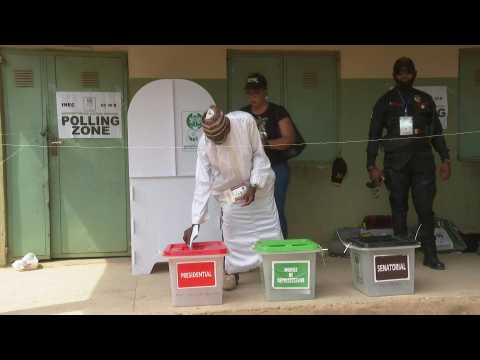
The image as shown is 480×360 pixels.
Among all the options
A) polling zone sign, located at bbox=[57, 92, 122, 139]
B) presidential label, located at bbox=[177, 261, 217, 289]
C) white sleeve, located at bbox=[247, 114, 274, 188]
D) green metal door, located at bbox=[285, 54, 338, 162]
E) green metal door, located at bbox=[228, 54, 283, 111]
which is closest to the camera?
presidential label, located at bbox=[177, 261, 217, 289]

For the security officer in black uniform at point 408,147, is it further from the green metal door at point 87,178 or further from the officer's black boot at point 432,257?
the green metal door at point 87,178

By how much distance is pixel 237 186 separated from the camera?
450 cm

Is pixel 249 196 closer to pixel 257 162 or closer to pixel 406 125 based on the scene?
pixel 257 162

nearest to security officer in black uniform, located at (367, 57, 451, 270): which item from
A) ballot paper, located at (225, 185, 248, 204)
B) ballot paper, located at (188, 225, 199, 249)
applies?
ballot paper, located at (225, 185, 248, 204)

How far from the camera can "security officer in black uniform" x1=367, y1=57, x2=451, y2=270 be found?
4945 millimetres

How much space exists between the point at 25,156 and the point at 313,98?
318 cm

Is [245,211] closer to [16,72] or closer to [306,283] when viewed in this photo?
[306,283]

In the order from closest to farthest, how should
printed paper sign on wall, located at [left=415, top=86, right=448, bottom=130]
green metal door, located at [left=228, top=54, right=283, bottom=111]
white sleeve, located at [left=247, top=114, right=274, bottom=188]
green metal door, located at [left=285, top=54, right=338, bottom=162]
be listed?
white sleeve, located at [left=247, top=114, right=274, bottom=188]
green metal door, located at [left=228, top=54, right=283, bottom=111]
green metal door, located at [left=285, top=54, right=338, bottom=162]
printed paper sign on wall, located at [left=415, top=86, right=448, bottom=130]

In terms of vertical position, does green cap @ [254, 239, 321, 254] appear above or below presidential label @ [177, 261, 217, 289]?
above

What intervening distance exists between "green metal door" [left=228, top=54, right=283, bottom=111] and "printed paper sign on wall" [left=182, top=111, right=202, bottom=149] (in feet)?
2.18

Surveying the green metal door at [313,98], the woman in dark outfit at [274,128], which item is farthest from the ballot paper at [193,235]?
the green metal door at [313,98]

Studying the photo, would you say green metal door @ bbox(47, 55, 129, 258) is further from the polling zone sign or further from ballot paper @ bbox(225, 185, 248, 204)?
ballot paper @ bbox(225, 185, 248, 204)

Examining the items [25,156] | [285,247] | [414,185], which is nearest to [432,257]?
[414,185]

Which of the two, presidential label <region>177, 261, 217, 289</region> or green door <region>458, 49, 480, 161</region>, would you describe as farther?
green door <region>458, 49, 480, 161</region>
